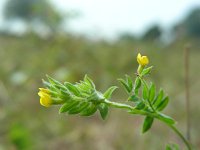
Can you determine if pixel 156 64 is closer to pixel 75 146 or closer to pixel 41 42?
pixel 41 42

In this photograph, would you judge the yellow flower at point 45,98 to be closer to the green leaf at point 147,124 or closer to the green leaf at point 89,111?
the green leaf at point 89,111

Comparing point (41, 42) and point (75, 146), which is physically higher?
point (41, 42)

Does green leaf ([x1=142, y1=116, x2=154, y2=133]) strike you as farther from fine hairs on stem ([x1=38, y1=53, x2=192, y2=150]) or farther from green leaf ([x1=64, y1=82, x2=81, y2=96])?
green leaf ([x1=64, y1=82, x2=81, y2=96])

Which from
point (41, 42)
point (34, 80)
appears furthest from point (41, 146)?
point (41, 42)

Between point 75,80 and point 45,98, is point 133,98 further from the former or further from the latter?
point 75,80

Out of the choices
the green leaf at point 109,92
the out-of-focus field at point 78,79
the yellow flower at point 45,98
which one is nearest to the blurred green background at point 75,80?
the out-of-focus field at point 78,79

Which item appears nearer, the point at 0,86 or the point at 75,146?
the point at 75,146

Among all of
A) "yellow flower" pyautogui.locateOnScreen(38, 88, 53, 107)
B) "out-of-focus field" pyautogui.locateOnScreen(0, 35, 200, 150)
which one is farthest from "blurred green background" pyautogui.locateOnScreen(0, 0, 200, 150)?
"yellow flower" pyautogui.locateOnScreen(38, 88, 53, 107)

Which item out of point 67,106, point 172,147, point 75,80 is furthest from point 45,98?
point 75,80

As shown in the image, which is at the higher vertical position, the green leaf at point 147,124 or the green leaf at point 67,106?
the green leaf at point 67,106
